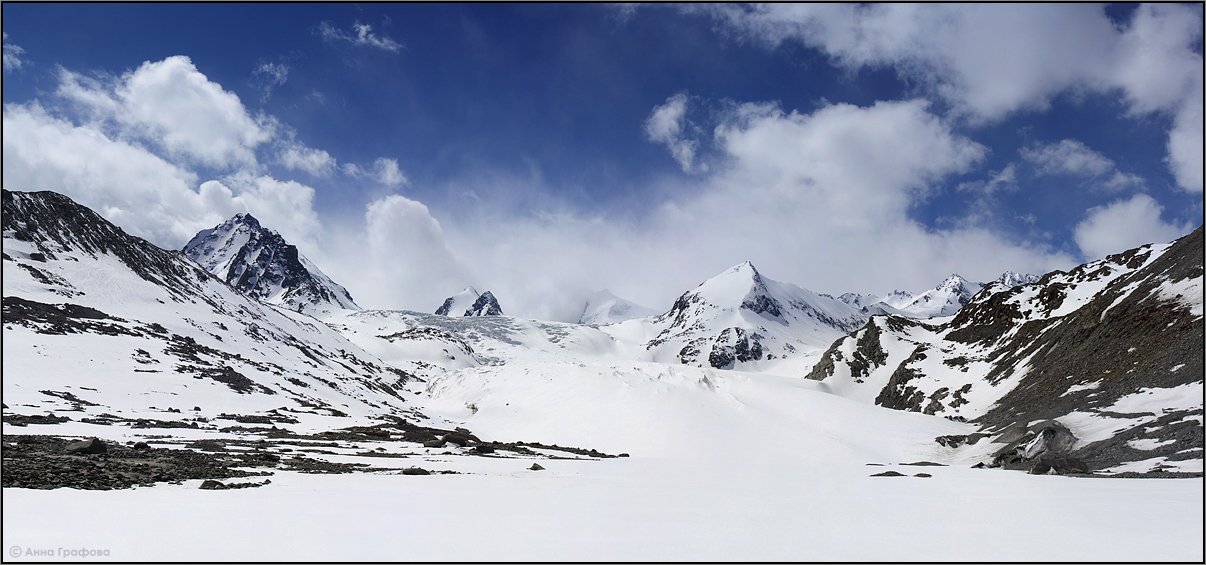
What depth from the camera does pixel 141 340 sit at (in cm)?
8544

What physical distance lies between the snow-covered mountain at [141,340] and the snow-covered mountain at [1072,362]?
6912cm

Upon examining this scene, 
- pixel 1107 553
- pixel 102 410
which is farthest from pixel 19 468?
pixel 102 410

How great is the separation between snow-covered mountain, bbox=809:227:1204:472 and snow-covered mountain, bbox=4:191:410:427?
6912cm

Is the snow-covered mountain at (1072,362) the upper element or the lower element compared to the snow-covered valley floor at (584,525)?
upper

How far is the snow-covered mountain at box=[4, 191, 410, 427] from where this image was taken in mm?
60969

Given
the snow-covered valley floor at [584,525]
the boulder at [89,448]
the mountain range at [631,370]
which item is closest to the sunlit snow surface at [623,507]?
the snow-covered valley floor at [584,525]

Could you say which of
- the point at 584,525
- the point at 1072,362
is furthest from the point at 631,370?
the point at 584,525

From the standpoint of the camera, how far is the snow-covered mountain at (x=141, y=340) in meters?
61.0

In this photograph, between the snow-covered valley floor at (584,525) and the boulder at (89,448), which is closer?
the snow-covered valley floor at (584,525)

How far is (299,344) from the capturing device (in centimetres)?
13625

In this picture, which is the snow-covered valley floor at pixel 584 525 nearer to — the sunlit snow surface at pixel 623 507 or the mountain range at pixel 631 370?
the sunlit snow surface at pixel 623 507

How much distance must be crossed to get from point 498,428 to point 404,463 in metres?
48.0

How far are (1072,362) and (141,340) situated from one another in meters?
120

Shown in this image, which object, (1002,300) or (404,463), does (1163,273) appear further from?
(404,463)
